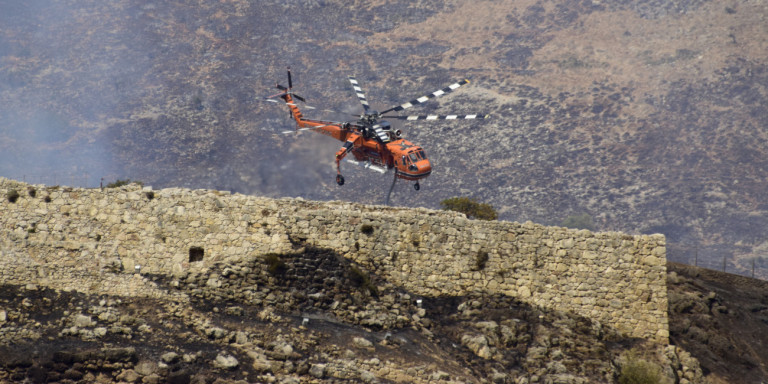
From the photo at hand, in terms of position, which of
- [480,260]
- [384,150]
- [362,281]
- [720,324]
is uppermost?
[384,150]

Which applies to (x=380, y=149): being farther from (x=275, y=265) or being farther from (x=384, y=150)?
(x=275, y=265)

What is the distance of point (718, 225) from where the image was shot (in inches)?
5002

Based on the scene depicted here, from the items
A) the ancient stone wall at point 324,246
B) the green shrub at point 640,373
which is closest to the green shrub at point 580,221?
the ancient stone wall at point 324,246

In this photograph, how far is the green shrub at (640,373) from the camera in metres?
27.5

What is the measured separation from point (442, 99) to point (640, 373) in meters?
119

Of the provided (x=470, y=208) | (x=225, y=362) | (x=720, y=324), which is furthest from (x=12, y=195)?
(x=470, y=208)

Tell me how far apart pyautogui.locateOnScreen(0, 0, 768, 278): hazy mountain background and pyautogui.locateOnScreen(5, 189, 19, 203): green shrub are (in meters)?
92.9

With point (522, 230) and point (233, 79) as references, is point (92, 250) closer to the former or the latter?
point (522, 230)

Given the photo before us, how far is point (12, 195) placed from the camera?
2852 centimetres

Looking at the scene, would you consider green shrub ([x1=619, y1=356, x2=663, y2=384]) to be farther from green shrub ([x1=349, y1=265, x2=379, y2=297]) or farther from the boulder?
the boulder

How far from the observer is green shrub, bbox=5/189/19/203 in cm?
2852

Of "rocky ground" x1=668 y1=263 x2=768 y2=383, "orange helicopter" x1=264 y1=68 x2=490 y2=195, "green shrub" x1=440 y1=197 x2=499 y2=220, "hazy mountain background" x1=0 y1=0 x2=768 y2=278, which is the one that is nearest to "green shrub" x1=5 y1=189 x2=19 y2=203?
"rocky ground" x1=668 y1=263 x2=768 y2=383

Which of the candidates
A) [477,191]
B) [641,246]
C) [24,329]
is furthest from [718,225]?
[24,329]

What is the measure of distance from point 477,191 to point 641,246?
334 ft
